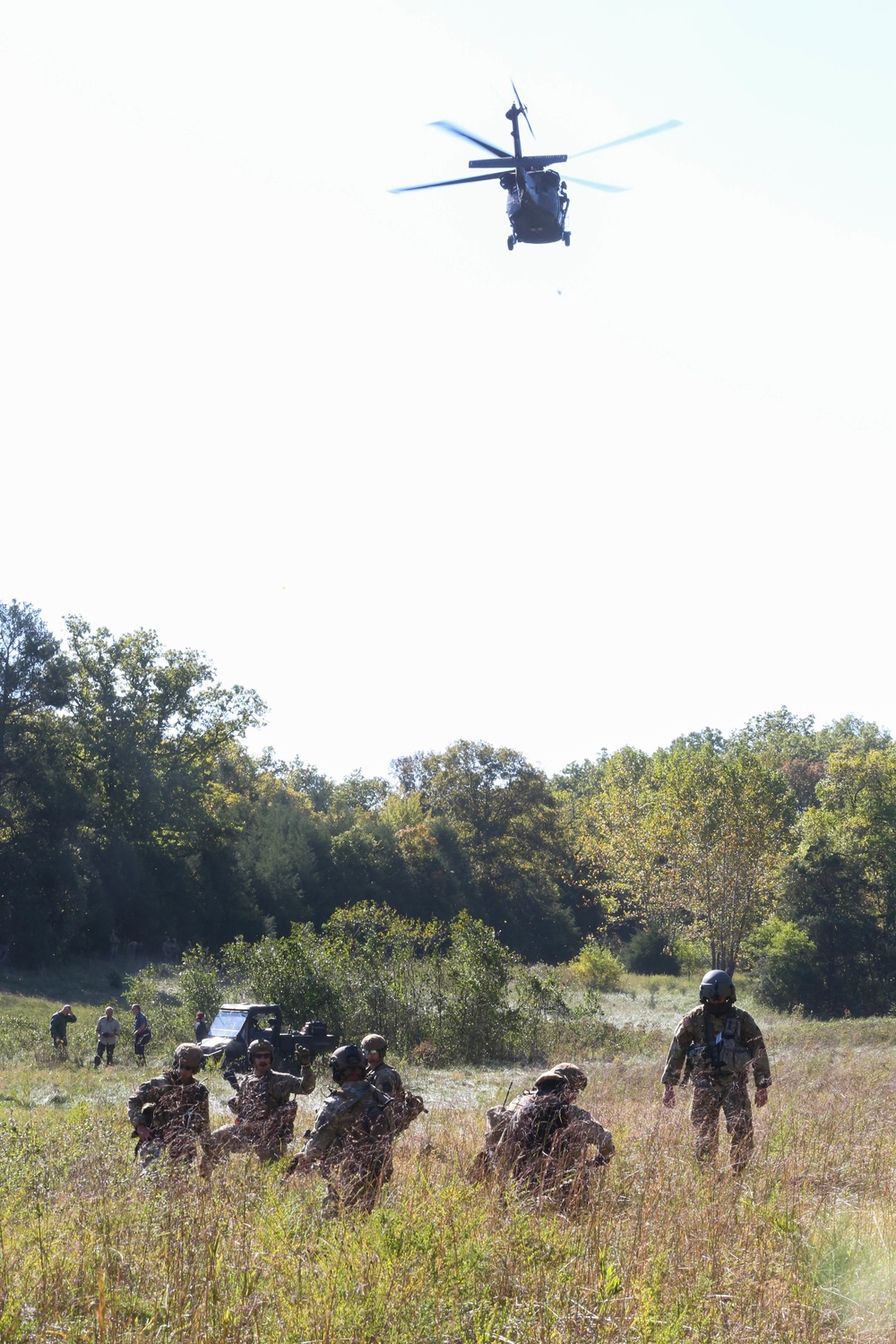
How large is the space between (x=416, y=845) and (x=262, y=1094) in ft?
175

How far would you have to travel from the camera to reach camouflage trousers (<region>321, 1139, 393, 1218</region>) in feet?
18.5

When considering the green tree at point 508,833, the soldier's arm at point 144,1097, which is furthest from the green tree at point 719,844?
the soldier's arm at point 144,1097

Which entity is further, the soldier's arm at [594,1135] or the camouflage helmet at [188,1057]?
the camouflage helmet at [188,1057]

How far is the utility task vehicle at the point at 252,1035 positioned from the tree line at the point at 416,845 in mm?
19743

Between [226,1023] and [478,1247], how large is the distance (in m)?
13.9

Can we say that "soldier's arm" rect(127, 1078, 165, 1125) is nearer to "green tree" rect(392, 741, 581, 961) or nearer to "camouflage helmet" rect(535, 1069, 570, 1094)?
"camouflage helmet" rect(535, 1069, 570, 1094)

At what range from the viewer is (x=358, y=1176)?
577 centimetres

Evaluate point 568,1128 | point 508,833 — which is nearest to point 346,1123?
point 568,1128

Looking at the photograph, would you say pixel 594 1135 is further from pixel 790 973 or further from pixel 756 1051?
pixel 790 973

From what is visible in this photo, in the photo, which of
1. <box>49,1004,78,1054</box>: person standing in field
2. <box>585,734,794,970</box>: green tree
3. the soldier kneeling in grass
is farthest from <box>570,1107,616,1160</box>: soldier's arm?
<box>585,734,794,970</box>: green tree

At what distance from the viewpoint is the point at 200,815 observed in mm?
52188

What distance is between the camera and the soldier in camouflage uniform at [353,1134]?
6062mm

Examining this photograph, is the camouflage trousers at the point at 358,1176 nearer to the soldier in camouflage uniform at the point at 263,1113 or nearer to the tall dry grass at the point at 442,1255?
the tall dry grass at the point at 442,1255

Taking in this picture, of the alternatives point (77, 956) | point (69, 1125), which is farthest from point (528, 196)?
point (77, 956)
